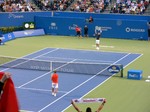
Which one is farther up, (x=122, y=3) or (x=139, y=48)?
(x=122, y=3)

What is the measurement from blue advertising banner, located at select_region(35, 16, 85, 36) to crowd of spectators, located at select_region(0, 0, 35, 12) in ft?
11.8

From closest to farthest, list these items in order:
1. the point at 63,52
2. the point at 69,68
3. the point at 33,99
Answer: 1. the point at 33,99
2. the point at 69,68
3. the point at 63,52

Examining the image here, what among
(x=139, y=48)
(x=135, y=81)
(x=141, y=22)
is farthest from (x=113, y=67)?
(x=141, y=22)

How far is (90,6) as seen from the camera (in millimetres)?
47594

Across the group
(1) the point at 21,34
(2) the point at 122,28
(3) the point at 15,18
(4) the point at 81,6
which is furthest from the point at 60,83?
(4) the point at 81,6

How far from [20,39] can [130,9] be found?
13864 millimetres

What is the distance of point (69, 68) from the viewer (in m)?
25.0

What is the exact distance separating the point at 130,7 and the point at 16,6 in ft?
44.8

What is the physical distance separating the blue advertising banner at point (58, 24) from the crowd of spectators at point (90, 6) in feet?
17.0

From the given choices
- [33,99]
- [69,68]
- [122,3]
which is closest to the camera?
[33,99]

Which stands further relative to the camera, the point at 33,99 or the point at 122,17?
the point at 122,17

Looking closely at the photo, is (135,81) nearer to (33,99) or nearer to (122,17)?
(33,99)

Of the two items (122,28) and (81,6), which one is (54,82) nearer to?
(122,28)

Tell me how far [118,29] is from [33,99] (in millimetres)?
23117
